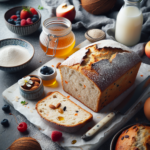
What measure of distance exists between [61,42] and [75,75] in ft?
2.18

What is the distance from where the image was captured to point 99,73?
2002 mm

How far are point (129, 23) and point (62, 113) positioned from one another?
148cm

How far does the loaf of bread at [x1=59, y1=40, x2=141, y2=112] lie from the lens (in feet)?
6.56

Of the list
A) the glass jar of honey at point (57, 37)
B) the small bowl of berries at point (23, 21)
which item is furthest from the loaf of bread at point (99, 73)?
the small bowl of berries at point (23, 21)

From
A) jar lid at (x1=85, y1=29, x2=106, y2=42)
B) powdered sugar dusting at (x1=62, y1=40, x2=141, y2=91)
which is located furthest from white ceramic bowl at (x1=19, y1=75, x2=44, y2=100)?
jar lid at (x1=85, y1=29, x2=106, y2=42)

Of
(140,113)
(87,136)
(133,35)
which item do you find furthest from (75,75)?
(133,35)

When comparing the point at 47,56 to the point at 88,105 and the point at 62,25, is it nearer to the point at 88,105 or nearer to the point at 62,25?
the point at 62,25

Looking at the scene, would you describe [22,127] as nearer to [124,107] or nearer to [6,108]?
[6,108]

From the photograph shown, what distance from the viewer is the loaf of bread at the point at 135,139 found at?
1.53 m

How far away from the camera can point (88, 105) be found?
2.20 m

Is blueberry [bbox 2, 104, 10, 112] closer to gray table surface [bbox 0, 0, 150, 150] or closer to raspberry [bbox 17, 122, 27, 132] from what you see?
gray table surface [bbox 0, 0, 150, 150]

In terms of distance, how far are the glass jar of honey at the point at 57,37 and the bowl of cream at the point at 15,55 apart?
23 cm

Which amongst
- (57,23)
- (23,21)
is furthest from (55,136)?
(23,21)

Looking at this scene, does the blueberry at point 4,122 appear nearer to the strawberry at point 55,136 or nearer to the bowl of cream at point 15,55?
the strawberry at point 55,136
